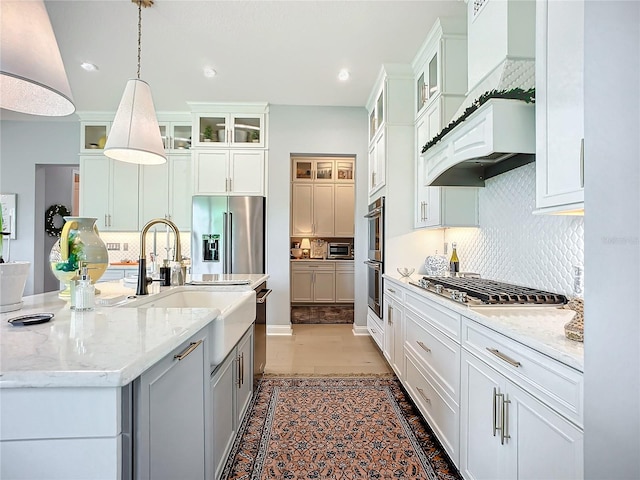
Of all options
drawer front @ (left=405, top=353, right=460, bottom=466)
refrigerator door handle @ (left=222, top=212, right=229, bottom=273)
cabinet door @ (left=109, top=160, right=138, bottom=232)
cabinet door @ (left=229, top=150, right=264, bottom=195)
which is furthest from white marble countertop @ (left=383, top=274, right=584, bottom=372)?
cabinet door @ (left=109, top=160, right=138, bottom=232)

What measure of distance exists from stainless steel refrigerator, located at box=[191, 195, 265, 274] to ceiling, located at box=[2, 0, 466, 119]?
1.38 meters

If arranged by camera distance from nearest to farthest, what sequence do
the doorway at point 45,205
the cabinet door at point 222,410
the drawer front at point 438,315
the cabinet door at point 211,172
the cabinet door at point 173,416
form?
the cabinet door at point 173,416
the cabinet door at point 222,410
the drawer front at point 438,315
the cabinet door at point 211,172
the doorway at point 45,205

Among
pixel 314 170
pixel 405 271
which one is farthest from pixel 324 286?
pixel 405 271

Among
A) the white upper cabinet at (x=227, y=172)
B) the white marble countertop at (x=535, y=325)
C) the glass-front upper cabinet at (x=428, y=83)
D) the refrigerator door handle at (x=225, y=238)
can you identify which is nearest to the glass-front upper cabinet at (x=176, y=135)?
the white upper cabinet at (x=227, y=172)

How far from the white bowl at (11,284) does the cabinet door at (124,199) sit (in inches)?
147

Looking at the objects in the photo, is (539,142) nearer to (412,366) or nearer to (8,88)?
(412,366)

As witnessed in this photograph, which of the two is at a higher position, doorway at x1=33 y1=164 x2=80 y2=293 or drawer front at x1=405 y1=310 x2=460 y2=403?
doorway at x1=33 y1=164 x2=80 y2=293

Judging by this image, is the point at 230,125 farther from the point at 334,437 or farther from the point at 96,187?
the point at 334,437

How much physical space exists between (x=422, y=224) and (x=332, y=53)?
185 cm

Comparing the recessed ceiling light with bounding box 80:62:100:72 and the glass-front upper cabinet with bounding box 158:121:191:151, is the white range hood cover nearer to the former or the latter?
the recessed ceiling light with bounding box 80:62:100:72

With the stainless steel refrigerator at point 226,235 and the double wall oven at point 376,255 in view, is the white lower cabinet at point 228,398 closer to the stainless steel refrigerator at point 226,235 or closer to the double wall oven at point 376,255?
the double wall oven at point 376,255

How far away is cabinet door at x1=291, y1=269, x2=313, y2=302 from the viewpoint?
21.2 ft

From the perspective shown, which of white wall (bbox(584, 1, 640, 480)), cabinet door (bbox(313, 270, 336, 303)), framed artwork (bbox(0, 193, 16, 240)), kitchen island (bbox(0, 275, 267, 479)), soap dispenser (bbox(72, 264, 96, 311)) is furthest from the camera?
cabinet door (bbox(313, 270, 336, 303))

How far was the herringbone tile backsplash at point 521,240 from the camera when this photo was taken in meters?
1.74
